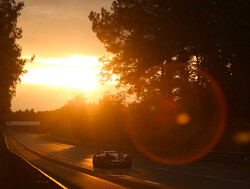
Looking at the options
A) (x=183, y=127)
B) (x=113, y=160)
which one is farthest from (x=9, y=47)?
(x=183, y=127)

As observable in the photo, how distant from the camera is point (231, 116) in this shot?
116ft

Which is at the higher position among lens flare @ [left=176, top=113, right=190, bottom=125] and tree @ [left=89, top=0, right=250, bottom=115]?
tree @ [left=89, top=0, right=250, bottom=115]

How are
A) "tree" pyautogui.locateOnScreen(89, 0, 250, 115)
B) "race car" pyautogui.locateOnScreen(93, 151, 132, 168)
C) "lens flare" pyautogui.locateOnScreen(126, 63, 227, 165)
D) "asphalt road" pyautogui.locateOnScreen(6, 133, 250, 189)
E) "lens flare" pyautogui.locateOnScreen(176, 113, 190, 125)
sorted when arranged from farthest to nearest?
"lens flare" pyautogui.locateOnScreen(176, 113, 190, 125) → "lens flare" pyautogui.locateOnScreen(126, 63, 227, 165) → "tree" pyautogui.locateOnScreen(89, 0, 250, 115) → "race car" pyautogui.locateOnScreen(93, 151, 132, 168) → "asphalt road" pyautogui.locateOnScreen(6, 133, 250, 189)

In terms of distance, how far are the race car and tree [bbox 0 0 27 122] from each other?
387 inches

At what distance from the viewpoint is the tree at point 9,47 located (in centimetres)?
3106

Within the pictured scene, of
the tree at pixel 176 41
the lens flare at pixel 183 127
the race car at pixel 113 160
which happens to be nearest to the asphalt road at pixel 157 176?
the race car at pixel 113 160

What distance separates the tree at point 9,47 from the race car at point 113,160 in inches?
387

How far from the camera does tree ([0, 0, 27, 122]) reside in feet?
102

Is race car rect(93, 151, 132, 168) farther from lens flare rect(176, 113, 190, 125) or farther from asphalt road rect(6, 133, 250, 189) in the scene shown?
lens flare rect(176, 113, 190, 125)

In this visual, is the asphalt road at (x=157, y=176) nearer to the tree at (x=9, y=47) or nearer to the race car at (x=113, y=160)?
the race car at (x=113, y=160)

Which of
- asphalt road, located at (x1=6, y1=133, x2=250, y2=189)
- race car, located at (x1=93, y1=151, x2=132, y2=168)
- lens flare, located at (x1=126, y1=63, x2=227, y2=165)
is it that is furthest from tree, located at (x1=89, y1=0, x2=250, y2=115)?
race car, located at (x1=93, y1=151, x2=132, y2=168)

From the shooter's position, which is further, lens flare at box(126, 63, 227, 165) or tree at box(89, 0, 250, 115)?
lens flare at box(126, 63, 227, 165)

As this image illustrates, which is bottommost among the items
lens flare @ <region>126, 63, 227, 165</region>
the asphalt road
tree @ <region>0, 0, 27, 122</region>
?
the asphalt road

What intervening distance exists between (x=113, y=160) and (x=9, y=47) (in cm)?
1185
